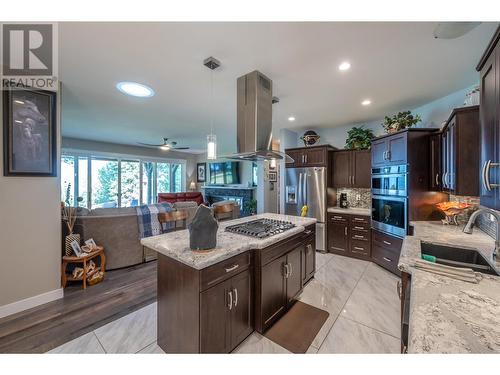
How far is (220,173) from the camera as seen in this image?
8.38m

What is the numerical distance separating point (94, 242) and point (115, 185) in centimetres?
449

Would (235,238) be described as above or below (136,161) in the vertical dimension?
below

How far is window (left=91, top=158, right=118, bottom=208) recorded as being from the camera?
6.24 m

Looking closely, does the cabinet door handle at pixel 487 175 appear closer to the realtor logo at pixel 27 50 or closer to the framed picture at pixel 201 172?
the realtor logo at pixel 27 50

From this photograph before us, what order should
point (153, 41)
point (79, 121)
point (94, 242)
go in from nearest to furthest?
1. point (153, 41)
2. point (94, 242)
3. point (79, 121)

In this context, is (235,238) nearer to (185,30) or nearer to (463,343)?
(463,343)

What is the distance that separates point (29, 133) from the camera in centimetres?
218

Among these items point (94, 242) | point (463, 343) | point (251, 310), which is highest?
point (463, 343)

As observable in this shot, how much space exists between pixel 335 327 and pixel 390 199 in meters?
2.11

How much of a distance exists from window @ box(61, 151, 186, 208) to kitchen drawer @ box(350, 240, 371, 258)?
6.41 m

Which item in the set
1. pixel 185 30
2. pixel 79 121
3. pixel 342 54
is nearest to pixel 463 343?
pixel 342 54

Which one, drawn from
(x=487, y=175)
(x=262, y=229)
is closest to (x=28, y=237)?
(x=262, y=229)

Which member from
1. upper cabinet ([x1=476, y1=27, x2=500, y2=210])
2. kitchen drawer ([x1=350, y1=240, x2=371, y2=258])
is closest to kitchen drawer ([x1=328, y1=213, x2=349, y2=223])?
kitchen drawer ([x1=350, y1=240, x2=371, y2=258])

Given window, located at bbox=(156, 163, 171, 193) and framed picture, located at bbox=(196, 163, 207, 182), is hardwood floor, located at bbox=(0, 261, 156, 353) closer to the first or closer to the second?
window, located at bbox=(156, 163, 171, 193)
